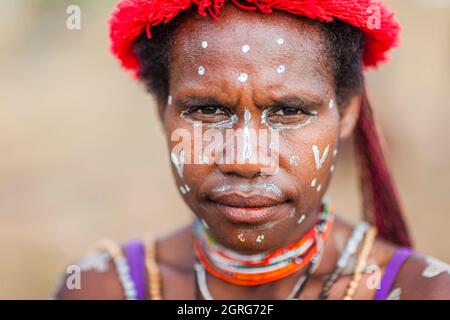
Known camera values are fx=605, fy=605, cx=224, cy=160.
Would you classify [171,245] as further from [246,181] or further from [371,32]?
[371,32]

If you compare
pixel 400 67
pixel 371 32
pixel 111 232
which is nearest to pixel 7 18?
pixel 111 232

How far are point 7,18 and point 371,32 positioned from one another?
304 inches

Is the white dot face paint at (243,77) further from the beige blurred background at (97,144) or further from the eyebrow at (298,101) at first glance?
the beige blurred background at (97,144)

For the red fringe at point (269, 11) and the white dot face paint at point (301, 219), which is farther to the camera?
the white dot face paint at point (301, 219)

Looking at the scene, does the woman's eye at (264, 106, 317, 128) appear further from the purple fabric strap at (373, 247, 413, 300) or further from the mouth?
the purple fabric strap at (373, 247, 413, 300)

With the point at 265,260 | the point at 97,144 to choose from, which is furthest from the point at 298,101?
the point at 97,144

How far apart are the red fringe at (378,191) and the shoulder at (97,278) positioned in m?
1.11

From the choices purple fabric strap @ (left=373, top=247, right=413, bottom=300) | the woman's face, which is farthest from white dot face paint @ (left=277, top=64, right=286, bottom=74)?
purple fabric strap @ (left=373, top=247, right=413, bottom=300)

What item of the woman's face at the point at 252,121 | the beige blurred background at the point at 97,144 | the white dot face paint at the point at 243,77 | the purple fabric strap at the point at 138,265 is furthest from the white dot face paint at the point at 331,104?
the beige blurred background at the point at 97,144

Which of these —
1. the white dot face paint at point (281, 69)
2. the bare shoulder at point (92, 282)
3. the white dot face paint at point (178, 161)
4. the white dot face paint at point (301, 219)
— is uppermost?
the white dot face paint at point (281, 69)

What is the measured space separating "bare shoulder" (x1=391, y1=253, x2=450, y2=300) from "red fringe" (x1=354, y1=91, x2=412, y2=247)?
0.42 metres

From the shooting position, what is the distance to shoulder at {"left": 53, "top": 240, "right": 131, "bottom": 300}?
246cm

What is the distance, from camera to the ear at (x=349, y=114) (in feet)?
7.52

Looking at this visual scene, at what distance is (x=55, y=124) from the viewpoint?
24.3ft
